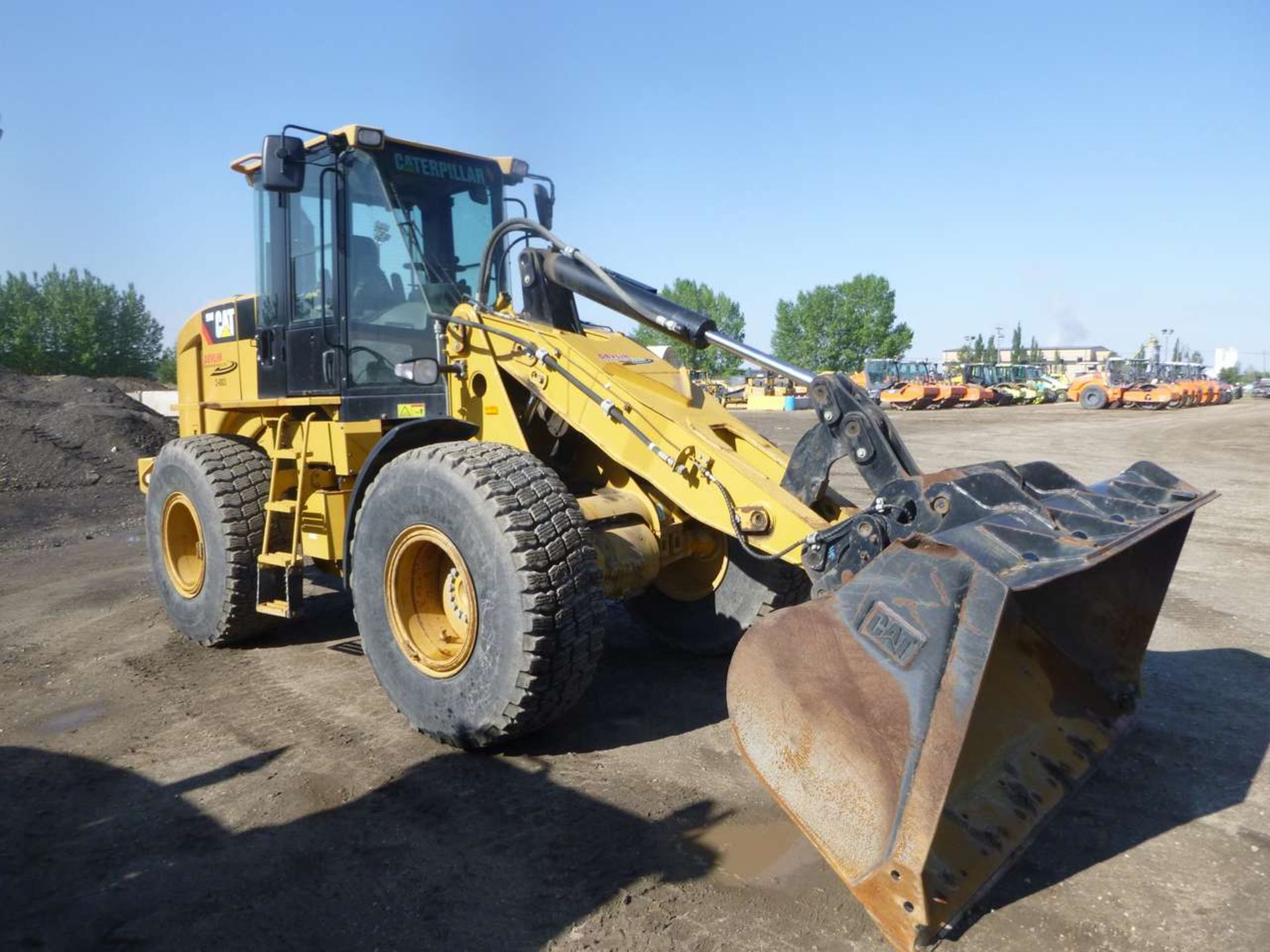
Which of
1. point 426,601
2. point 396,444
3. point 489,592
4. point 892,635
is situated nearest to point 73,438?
point 396,444

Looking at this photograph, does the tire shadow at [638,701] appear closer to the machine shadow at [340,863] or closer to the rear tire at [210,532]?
the machine shadow at [340,863]

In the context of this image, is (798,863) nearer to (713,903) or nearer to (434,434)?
(713,903)

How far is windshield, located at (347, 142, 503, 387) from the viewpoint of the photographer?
5.21m

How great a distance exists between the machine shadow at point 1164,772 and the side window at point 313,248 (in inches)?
175

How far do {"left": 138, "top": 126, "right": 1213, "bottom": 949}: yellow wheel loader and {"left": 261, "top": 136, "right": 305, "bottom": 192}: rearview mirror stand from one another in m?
0.01

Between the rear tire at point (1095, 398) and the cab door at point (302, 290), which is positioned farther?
the rear tire at point (1095, 398)

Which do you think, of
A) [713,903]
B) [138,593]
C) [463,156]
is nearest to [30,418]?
[138,593]

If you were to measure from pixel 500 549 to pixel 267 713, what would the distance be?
1.97 metres

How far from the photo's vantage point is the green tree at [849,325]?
8344cm

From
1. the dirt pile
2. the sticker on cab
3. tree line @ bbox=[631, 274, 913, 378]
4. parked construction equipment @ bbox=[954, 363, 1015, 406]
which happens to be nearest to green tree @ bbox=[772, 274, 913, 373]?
tree line @ bbox=[631, 274, 913, 378]

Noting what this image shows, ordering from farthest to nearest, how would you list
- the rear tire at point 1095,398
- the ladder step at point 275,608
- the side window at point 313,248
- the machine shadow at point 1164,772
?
the rear tire at point 1095,398, the ladder step at point 275,608, the side window at point 313,248, the machine shadow at point 1164,772

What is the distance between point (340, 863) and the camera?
338 centimetres

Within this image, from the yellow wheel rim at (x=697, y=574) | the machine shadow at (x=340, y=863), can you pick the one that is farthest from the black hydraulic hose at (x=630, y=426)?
the machine shadow at (x=340, y=863)

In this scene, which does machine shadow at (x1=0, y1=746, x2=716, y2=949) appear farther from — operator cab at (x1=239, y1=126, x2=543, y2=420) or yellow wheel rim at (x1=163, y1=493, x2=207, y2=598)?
yellow wheel rim at (x1=163, y1=493, x2=207, y2=598)
